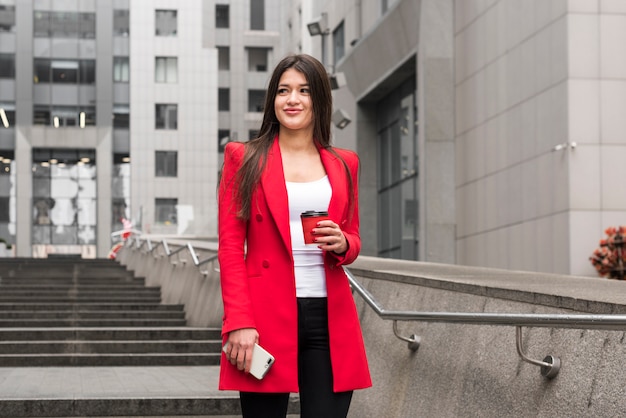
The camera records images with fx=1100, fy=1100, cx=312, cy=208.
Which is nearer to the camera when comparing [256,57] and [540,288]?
[540,288]

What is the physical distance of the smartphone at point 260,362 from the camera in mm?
3420

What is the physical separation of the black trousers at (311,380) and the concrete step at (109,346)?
8962 mm

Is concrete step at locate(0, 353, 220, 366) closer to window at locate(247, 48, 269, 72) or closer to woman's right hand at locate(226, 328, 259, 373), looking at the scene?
woman's right hand at locate(226, 328, 259, 373)

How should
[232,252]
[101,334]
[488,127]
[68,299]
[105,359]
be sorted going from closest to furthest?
[232,252]
[105,359]
[101,334]
[68,299]
[488,127]

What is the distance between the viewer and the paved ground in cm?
863

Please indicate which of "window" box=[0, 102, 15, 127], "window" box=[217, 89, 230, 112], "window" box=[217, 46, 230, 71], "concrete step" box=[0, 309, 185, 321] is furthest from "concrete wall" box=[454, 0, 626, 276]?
"window" box=[217, 46, 230, 71]

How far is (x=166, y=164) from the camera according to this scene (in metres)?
62.1

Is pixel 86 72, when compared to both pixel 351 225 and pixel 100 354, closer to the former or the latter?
pixel 100 354

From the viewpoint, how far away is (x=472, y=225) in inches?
859

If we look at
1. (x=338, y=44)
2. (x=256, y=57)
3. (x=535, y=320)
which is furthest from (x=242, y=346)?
(x=256, y=57)

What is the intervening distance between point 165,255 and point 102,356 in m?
8.68

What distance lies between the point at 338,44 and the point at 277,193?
29476 millimetres

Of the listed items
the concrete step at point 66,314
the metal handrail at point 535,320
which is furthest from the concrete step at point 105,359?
the metal handrail at point 535,320

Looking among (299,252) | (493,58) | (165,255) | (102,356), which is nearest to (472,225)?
(493,58)
